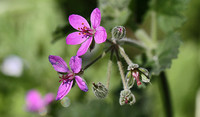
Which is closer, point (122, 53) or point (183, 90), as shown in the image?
point (122, 53)

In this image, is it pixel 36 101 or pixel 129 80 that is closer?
pixel 129 80

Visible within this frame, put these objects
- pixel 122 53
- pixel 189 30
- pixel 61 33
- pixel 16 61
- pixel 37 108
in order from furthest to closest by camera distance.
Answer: pixel 16 61, pixel 189 30, pixel 37 108, pixel 61 33, pixel 122 53

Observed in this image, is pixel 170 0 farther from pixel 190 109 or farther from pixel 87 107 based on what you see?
pixel 190 109

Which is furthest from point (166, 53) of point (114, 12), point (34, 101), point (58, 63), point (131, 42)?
point (34, 101)

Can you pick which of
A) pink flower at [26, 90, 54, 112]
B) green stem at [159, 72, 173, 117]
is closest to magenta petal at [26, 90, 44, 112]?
pink flower at [26, 90, 54, 112]

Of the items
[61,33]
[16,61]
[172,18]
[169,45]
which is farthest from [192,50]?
[16,61]

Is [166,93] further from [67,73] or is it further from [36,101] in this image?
[36,101]

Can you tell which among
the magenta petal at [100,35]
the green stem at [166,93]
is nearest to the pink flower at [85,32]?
the magenta petal at [100,35]
